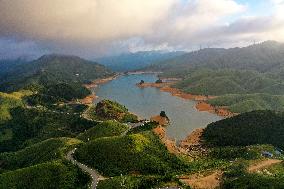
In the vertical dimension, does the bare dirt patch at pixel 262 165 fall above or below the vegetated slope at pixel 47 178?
below

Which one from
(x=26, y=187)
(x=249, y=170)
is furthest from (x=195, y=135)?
(x=26, y=187)

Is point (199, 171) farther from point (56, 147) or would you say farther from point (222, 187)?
point (56, 147)

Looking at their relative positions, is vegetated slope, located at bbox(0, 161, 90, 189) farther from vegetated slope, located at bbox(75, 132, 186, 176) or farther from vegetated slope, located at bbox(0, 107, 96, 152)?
vegetated slope, located at bbox(0, 107, 96, 152)

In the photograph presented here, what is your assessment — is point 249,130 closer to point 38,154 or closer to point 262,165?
point 262,165

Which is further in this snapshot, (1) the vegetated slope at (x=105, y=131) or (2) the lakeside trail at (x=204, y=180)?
(1) the vegetated slope at (x=105, y=131)

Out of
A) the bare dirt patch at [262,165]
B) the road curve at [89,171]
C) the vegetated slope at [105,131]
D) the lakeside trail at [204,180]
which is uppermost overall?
the vegetated slope at [105,131]

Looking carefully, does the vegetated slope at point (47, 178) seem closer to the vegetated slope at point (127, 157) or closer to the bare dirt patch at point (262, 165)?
the vegetated slope at point (127, 157)

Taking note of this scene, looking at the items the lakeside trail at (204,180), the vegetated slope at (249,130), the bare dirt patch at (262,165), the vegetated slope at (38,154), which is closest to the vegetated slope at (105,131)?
the vegetated slope at (38,154)

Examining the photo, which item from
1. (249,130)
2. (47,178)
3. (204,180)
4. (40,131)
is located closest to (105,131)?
(40,131)
